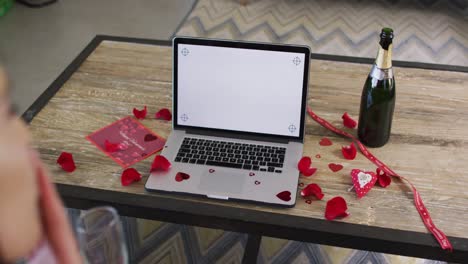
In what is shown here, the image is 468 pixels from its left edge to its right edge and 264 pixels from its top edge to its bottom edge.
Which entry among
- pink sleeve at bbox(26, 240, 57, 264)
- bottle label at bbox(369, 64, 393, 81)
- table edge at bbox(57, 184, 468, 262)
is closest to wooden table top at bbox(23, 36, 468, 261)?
table edge at bbox(57, 184, 468, 262)

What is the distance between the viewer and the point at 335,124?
1260 millimetres

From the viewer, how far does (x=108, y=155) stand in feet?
3.85

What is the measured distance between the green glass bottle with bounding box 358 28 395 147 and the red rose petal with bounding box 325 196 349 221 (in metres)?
0.22

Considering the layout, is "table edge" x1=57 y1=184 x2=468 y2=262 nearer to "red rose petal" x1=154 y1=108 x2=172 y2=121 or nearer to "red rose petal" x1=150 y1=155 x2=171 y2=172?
"red rose petal" x1=150 y1=155 x2=171 y2=172

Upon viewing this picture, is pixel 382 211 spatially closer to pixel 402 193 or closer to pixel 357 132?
pixel 402 193

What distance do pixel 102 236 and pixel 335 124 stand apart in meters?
0.83

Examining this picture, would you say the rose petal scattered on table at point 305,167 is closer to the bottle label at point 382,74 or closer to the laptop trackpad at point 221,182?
the laptop trackpad at point 221,182

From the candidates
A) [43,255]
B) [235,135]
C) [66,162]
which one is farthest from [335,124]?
[43,255]

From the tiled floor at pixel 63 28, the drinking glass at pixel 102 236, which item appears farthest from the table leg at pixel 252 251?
the tiled floor at pixel 63 28

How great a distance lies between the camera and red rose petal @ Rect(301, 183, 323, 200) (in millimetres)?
1031

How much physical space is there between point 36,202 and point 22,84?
2.34 m

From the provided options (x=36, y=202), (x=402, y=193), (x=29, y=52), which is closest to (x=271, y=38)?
(x=29, y=52)

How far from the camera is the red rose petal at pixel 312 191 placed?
103cm

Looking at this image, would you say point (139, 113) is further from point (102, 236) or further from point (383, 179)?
point (102, 236)
